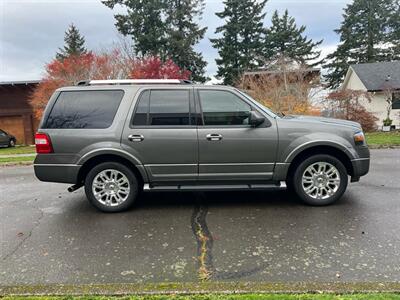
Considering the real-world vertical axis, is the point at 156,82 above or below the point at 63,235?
above

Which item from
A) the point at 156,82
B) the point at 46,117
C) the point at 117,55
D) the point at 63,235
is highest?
the point at 117,55

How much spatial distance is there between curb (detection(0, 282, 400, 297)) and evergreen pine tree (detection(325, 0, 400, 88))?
43307mm

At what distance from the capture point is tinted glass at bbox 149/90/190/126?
4875 mm

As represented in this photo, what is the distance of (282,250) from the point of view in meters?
3.55

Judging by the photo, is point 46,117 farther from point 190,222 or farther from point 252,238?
point 252,238

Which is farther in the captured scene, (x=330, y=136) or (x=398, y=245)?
(x=330, y=136)

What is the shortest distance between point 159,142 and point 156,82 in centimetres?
104

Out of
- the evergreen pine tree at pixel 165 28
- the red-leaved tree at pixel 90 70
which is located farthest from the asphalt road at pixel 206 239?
the evergreen pine tree at pixel 165 28

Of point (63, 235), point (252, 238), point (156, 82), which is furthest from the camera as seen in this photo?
point (156, 82)

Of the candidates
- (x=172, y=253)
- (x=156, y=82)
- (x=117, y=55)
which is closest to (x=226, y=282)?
(x=172, y=253)

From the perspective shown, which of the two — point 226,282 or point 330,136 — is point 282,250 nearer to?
point 226,282

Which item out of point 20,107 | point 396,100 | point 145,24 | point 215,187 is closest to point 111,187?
point 215,187

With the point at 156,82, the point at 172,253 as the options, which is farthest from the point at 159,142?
the point at 172,253

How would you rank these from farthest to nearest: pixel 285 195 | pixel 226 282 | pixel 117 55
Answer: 1. pixel 117 55
2. pixel 285 195
3. pixel 226 282
